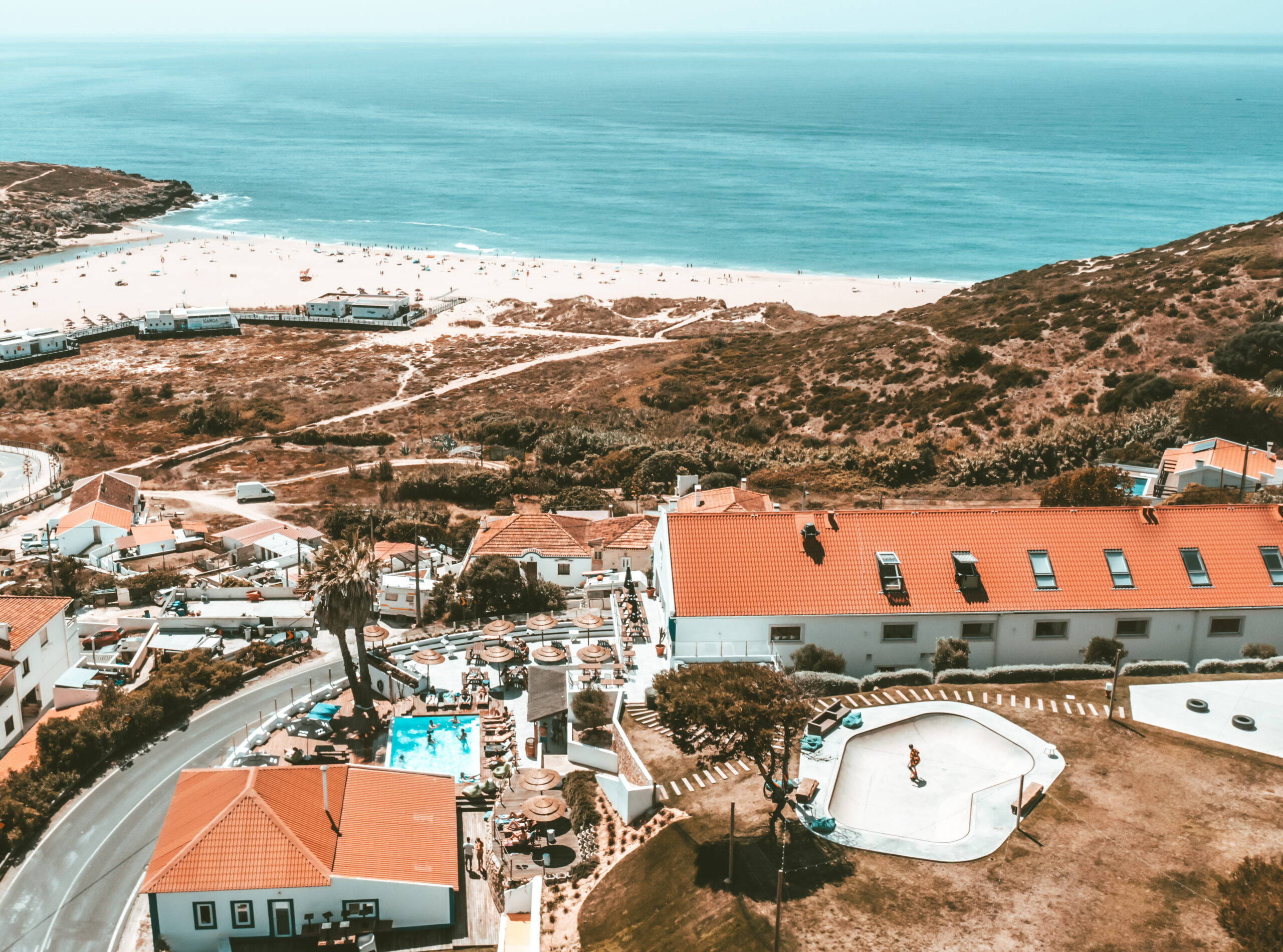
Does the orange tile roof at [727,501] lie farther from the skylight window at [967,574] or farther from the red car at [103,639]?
the red car at [103,639]

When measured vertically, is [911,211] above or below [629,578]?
above

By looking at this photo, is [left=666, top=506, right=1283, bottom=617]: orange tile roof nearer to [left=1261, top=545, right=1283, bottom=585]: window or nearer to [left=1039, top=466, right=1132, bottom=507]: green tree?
[left=1261, top=545, right=1283, bottom=585]: window

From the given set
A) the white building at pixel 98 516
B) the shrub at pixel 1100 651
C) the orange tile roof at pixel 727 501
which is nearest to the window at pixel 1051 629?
the shrub at pixel 1100 651

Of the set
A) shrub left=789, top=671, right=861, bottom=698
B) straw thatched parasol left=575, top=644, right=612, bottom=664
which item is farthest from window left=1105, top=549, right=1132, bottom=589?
straw thatched parasol left=575, top=644, right=612, bottom=664

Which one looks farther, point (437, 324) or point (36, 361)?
point (437, 324)

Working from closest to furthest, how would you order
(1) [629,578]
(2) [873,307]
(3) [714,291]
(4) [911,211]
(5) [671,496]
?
1. (1) [629,578]
2. (5) [671,496]
3. (2) [873,307]
4. (3) [714,291]
5. (4) [911,211]

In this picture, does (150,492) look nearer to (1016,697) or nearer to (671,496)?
(671,496)

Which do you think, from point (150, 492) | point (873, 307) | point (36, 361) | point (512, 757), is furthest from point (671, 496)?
point (36, 361)
